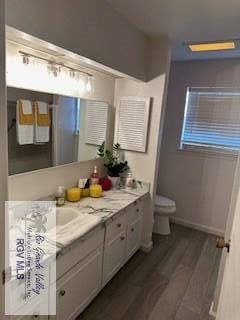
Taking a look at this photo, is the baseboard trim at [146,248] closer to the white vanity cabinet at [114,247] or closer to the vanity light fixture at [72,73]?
the white vanity cabinet at [114,247]

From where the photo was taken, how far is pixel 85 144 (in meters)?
2.48

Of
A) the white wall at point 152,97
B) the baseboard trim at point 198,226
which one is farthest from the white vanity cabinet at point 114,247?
→ the baseboard trim at point 198,226

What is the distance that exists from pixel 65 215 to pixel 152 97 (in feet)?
5.08

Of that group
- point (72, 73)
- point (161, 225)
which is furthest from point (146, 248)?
point (72, 73)

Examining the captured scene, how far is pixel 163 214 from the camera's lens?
128 inches

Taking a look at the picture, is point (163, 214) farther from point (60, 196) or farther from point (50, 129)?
point (50, 129)

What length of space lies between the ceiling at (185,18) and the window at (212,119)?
38.8 inches

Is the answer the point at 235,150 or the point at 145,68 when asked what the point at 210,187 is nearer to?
the point at 235,150

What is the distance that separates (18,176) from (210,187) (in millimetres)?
2674

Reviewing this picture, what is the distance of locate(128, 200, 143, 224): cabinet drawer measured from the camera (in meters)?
2.39

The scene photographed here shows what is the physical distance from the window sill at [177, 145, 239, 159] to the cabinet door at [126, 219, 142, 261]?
1.43m

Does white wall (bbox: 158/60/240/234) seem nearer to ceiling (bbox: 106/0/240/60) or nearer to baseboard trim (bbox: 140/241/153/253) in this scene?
ceiling (bbox: 106/0/240/60)

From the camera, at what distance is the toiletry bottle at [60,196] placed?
1995mm

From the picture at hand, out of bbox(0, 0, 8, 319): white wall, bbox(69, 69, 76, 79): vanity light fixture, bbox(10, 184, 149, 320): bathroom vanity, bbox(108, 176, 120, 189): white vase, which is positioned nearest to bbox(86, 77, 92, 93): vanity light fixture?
bbox(69, 69, 76, 79): vanity light fixture
